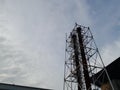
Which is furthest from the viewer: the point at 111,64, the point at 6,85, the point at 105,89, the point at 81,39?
the point at 81,39

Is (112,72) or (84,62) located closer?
(112,72)

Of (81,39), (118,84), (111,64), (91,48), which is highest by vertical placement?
(81,39)

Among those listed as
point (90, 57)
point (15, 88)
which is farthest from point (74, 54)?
point (15, 88)

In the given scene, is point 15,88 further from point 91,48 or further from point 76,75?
point 91,48

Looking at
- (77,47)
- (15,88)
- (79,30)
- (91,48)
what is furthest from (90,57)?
(15,88)

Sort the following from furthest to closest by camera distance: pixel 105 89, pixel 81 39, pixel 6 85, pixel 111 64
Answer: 1. pixel 81 39
2. pixel 105 89
3. pixel 111 64
4. pixel 6 85

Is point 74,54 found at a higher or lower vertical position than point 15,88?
higher

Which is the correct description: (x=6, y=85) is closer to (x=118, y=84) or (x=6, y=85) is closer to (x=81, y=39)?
(x=81, y=39)

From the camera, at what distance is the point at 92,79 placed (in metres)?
28.3

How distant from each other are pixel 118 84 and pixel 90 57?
6.03 metres

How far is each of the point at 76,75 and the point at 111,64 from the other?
6064 mm

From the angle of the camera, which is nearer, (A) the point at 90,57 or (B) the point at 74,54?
(A) the point at 90,57

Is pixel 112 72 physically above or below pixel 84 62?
below

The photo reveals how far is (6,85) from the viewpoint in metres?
24.3
